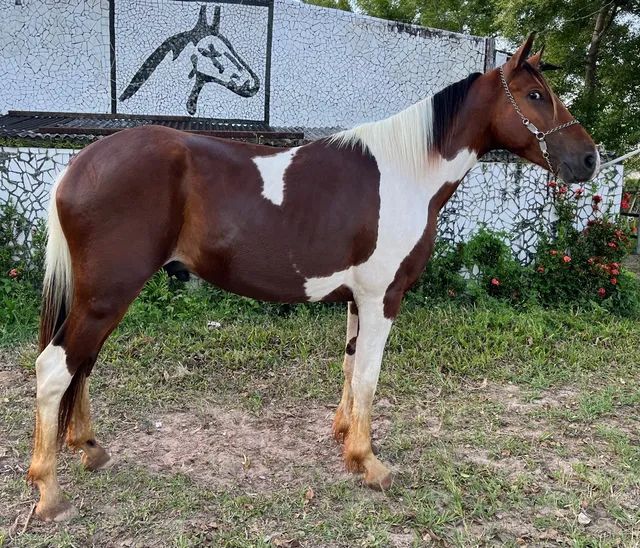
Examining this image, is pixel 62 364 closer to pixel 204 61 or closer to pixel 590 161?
pixel 590 161

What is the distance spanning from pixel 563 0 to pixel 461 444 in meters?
11.7

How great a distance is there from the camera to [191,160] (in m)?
2.32

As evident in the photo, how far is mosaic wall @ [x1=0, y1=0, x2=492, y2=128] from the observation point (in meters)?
6.53

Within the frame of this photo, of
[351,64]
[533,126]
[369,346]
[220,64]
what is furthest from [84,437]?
[351,64]

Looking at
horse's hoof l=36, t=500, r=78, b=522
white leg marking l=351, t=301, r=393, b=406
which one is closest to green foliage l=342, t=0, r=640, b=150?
white leg marking l=351, t=301, r=393, b=406

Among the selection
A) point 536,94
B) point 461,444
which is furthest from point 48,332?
point 536,94

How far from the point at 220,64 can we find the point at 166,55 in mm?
696

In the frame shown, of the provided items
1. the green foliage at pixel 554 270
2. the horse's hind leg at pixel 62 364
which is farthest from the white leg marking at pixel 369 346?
the green foliage at pixel 554 270

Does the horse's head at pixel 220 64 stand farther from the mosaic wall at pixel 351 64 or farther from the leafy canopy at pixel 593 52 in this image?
the leafy canopy at pixel 593 52

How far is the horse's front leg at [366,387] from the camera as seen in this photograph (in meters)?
2.57

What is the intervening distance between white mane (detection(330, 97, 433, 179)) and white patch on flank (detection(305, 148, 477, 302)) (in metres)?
0.04

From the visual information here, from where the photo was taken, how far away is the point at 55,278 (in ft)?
7.72

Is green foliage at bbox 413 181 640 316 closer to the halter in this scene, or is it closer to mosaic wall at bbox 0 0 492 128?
the halter

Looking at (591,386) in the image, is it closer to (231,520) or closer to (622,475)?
(622,475)
